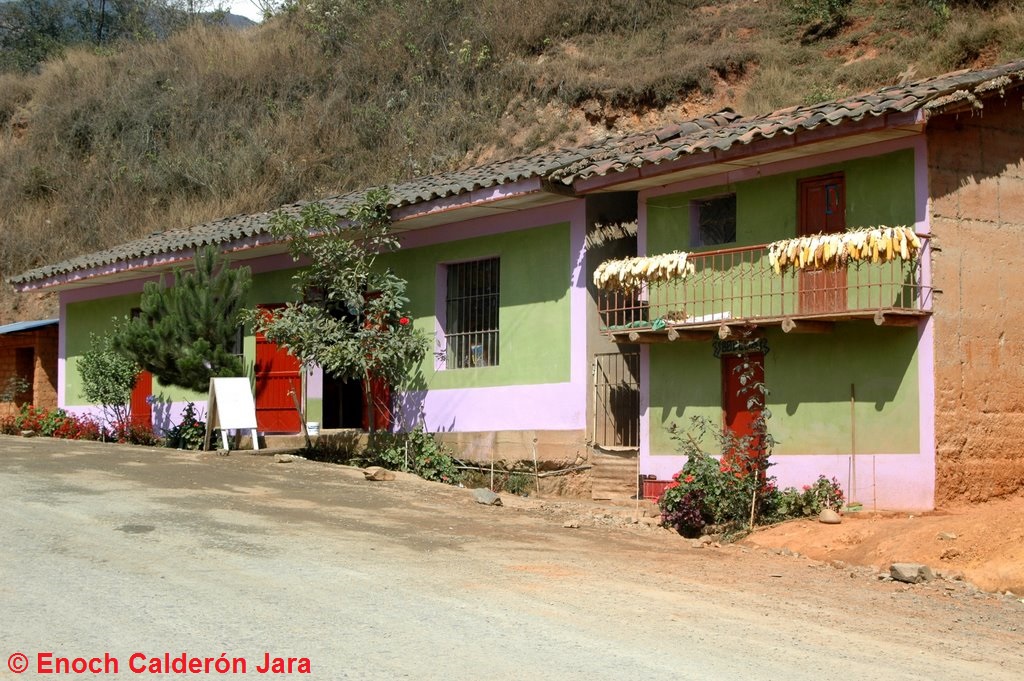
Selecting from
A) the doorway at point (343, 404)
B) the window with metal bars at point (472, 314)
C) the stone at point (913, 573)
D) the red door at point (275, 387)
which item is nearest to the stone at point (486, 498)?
the window with metal bars at point (472, 314)

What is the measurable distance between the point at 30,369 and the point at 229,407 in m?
11.3

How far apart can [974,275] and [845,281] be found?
143 cm

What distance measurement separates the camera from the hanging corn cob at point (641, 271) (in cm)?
1407

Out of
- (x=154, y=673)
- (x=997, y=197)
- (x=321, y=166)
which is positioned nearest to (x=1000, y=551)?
(x=997, y=197)

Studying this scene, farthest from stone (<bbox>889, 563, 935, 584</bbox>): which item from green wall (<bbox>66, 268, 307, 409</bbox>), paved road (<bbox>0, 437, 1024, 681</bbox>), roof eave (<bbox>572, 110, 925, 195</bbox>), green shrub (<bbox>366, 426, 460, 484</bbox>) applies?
green wall (<bbox>66, 268, 307, 409</bbox>)

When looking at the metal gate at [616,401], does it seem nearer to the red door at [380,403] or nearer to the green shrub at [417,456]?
the green shrub at [417,456]

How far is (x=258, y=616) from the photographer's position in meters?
7.10

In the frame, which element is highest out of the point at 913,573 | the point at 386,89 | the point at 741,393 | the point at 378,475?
the point at 386,89

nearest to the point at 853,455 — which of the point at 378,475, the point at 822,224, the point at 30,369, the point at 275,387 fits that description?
the point at 822,224

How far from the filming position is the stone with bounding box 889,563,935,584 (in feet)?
32.0

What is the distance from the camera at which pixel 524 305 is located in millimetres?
16547

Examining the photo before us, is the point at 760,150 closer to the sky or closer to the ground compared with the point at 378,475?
closer to the sky

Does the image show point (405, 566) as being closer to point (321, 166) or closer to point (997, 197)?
point (997, 197)

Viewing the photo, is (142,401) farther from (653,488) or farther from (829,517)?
(829,517)
